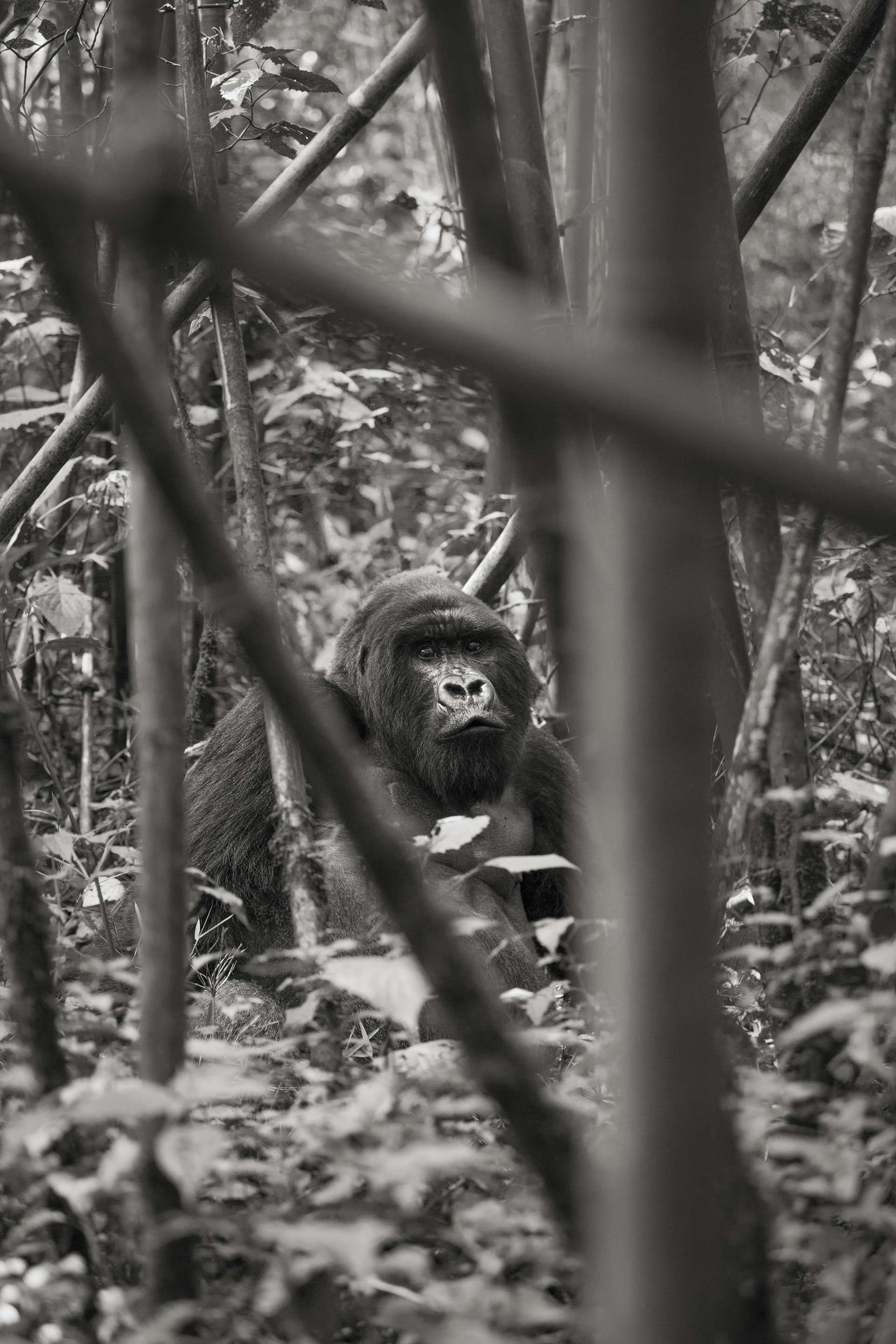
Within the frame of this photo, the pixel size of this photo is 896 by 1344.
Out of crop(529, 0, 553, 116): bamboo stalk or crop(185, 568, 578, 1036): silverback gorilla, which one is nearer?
crop(185, 568, 578, 1036): silverback gorilla

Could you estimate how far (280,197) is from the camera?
4027mm

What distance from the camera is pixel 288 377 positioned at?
579 cm

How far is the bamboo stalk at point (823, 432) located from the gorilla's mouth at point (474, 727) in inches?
73.7

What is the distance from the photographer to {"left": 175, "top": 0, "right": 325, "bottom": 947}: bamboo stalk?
236cm

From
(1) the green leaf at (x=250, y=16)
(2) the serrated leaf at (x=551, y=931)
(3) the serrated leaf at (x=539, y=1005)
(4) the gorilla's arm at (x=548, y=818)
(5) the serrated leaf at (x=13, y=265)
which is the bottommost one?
(4) the gorilla's arm at (x=548, y=818)

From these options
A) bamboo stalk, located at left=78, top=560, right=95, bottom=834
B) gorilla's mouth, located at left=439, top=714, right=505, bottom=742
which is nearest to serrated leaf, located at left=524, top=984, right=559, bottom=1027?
gorilla's mouth, located at left=439, top=714, right=505, bottom=742

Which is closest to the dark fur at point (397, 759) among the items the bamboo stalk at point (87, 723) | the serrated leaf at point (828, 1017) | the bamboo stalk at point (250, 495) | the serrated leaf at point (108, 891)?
the serrated leaf at point (108, 891)

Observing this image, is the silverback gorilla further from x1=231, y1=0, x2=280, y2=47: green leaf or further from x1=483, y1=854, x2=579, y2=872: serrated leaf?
x1=231, y1=0, x2=280, y2=47: green leaf

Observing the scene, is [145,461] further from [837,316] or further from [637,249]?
[837,316]

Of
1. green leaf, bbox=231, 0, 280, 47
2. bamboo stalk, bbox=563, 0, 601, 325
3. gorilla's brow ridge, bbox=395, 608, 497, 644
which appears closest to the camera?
green leaf, bbox=231, 0, 280, 47

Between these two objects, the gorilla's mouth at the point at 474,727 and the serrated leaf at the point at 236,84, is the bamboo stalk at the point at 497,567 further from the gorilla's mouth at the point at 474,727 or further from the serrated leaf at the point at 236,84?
the serrated leaf at the point at 236,84

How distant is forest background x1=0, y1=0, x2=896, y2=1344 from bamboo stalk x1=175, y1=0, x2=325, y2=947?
19 centimetres

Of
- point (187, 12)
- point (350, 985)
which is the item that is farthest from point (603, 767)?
point (187, 12)

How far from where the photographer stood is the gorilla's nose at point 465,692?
4.04 meters
